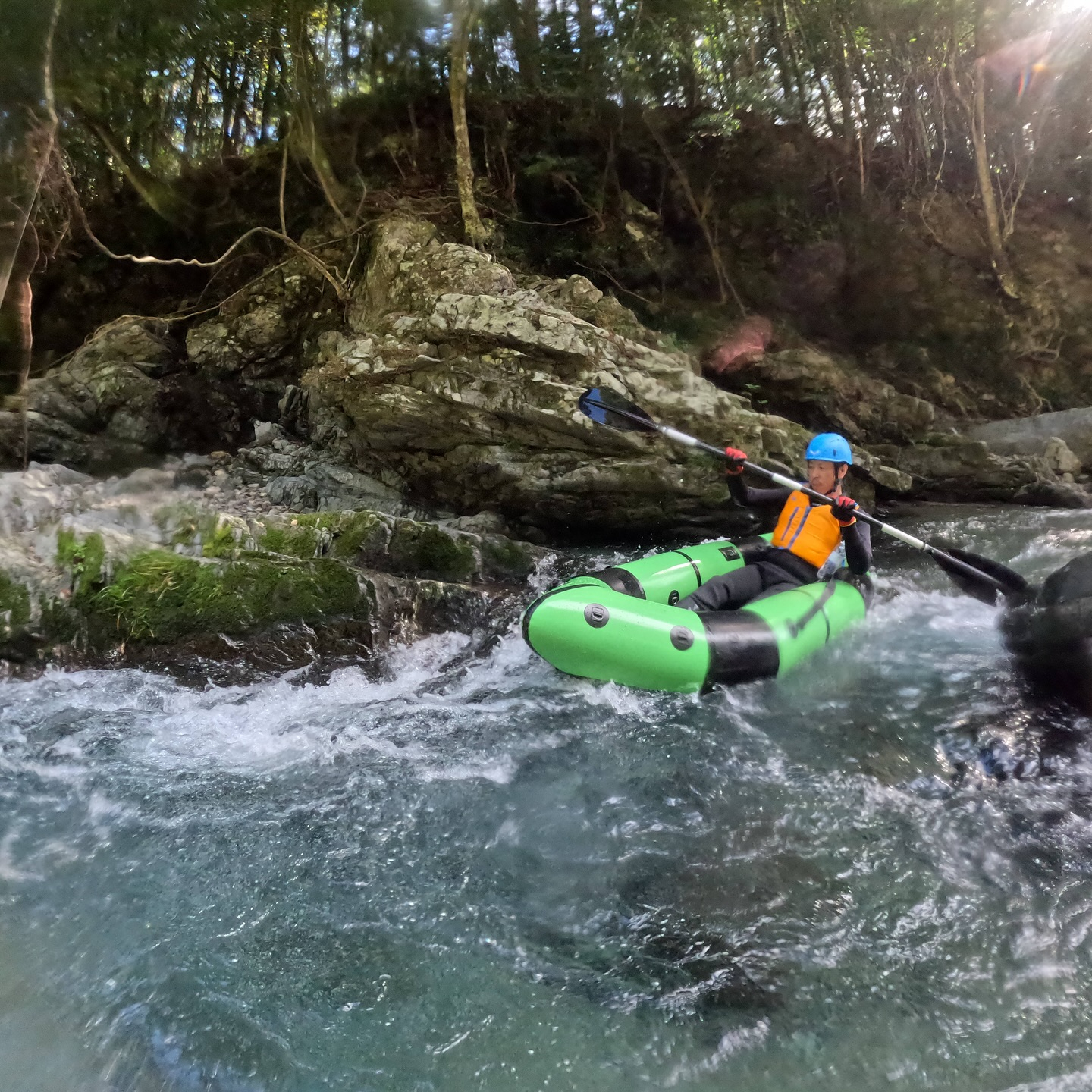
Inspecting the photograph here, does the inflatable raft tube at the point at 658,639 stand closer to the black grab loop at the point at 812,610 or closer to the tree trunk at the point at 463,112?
the black grab loop at the point at 812,610

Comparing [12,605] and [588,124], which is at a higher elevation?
[588,124]

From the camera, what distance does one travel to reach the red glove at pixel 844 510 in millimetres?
4465

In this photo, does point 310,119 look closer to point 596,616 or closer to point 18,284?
point 18,284

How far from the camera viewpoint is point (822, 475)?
4738mm

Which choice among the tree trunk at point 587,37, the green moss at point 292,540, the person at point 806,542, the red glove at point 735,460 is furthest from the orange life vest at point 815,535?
the tree trunk at point 587,37

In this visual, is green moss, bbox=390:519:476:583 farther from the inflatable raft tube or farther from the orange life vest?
the orange life vest

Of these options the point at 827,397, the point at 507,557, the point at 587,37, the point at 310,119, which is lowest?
the point at 507,557

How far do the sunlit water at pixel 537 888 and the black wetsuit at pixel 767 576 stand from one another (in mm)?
759

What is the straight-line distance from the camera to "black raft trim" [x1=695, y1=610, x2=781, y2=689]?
3652mm

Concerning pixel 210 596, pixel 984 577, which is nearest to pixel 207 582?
pixel 210 596

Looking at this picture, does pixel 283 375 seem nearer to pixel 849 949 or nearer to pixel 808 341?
pixel 808 341

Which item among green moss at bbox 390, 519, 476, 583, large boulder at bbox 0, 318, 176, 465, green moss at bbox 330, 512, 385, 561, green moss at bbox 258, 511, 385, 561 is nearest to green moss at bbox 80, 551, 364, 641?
green moss at bbox 258, 511, 385, 561

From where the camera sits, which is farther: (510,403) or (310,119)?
(310,119)

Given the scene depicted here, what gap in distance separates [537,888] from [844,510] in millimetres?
3160
